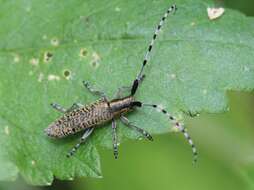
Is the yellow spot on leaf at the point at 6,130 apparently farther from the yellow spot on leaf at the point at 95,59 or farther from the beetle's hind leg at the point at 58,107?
the yellow spot on leaf at the point at 95,59

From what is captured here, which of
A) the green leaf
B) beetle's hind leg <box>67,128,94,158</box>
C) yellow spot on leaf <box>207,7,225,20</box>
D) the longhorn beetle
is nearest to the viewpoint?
the green leaf

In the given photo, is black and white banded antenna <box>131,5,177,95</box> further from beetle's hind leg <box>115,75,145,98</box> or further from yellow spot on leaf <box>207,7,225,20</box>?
yellow spot on leaf <box>207,7,225,20</box>

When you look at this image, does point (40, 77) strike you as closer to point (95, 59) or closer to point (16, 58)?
point (16, 58)

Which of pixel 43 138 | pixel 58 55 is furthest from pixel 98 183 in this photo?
pixel 58 55

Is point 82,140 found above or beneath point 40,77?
beneath

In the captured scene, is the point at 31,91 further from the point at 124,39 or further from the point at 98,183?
the point at 98,183

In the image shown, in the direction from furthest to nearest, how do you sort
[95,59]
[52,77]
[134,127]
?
[52,77], [95,59], [134,127]

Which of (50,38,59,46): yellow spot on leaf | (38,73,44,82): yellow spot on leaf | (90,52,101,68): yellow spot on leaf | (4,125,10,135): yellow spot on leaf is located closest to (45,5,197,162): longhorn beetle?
(90,52,101,68): yellow spot on leaf

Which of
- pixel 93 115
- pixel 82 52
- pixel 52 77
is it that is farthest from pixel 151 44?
pixel 52 77

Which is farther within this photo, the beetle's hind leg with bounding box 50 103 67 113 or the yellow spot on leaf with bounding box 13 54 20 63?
the yellow spot on leaf with bounding box 13 54 20 63
